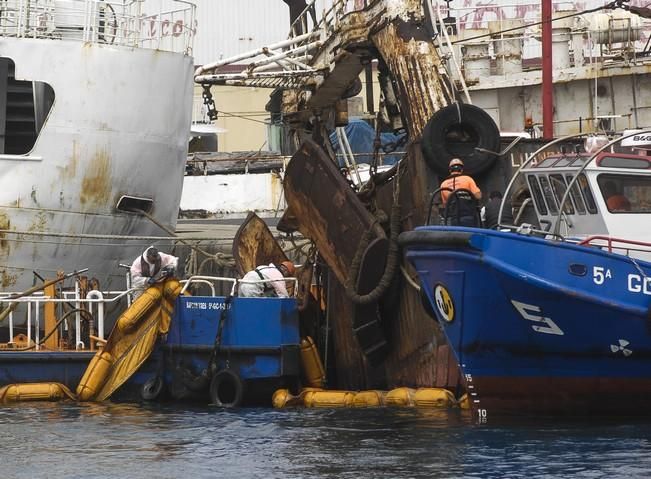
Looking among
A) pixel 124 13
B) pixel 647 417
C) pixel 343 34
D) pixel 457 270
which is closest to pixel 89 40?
pixel 124 13

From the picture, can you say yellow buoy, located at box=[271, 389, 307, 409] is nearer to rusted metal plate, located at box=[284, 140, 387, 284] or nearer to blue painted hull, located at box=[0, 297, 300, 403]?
blue painted hull, located at box=[0, 297, 300, 403]

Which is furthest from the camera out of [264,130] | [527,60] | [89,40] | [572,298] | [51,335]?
[264,130]

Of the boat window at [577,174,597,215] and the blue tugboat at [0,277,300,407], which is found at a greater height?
the boat window at [577,174,597,215]

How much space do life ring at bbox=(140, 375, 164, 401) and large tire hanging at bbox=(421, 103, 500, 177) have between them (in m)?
4.30

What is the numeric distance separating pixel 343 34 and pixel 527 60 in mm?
17015

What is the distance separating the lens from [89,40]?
2256 cm

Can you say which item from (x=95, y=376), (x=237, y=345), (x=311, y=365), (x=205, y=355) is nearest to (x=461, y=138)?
(x=311, y=365)

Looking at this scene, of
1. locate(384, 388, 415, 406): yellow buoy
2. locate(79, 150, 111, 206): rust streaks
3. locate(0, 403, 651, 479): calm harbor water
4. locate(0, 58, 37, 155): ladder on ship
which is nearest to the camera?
locate(0, 403, 651, 479): calm harbor water

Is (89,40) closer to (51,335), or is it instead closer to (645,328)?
(51,335)

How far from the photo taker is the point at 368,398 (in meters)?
17.2

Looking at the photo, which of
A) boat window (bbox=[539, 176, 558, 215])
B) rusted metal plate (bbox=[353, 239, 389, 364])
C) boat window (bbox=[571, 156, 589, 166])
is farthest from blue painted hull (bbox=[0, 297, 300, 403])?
boat window (bbox=[571, 156, 589, 166])

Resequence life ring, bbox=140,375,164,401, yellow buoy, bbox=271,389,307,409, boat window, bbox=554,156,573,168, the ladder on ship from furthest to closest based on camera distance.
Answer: the ladder on ship
life ring, bbox=140,375,164,401
yellow buoy, bbox=271,389,307,409
boat window, bbox=554,156,573,168

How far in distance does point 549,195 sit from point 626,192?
93cm

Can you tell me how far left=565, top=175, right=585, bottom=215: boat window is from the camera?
15.6 metres
